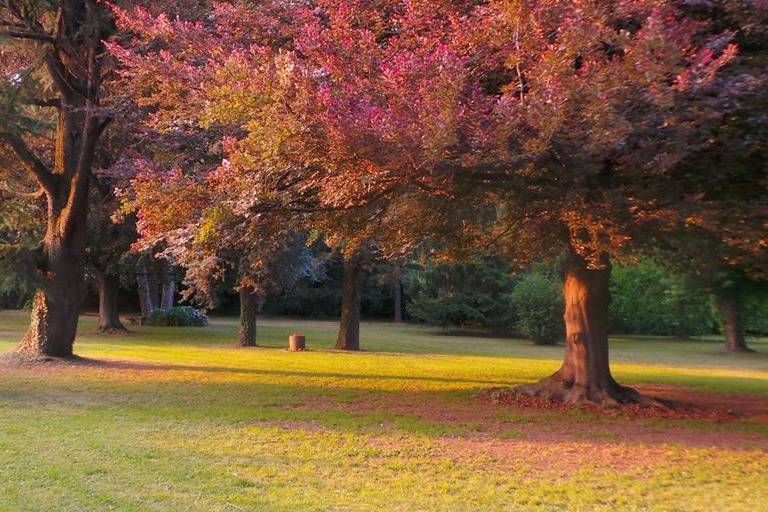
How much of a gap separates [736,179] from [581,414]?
172 inches

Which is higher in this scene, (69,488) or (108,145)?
(108,145)

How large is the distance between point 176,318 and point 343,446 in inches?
1233

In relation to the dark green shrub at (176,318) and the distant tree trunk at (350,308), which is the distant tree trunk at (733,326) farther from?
the dark green shrub at (176,318)

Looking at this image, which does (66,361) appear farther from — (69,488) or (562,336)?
(562,336)

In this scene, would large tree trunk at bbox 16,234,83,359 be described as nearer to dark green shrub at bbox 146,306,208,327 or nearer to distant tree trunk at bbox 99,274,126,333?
distant tree trunk at bbox 99,274,126,333

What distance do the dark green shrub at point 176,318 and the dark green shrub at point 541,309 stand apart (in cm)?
1713

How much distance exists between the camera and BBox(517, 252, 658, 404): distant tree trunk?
12750 mm

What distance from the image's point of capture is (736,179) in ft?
31.7

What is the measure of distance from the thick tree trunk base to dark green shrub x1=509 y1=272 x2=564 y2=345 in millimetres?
23062

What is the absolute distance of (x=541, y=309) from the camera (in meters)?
36.0

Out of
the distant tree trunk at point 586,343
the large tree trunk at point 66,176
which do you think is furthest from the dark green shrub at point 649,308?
the large tree trunk at point 66,176

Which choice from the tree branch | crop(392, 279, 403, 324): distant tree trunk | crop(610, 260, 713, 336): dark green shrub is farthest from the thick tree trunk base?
crop(392, 279, 403, 324): distant tree trunk

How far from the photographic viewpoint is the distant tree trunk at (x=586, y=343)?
502 inches

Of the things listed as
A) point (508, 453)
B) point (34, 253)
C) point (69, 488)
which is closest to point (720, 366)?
point (508, 453)
